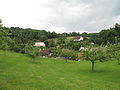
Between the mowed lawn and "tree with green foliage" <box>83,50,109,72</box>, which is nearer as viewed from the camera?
the mowed lawn

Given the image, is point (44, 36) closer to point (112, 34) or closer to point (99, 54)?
point (112, 34)

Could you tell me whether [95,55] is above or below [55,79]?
above

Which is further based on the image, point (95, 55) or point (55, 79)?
point (95, 55)

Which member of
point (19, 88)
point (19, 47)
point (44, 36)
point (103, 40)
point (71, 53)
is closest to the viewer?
point (19, 88)

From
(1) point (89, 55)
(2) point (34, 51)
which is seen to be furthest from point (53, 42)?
(1) point (89, 55)

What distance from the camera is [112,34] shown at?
103875 mm

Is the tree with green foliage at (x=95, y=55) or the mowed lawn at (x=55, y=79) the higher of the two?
the tree with green foliage at (x=95, y=55)

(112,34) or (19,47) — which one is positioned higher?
(112,34)

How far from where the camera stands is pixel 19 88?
17734 mm

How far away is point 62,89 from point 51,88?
52.2 inches

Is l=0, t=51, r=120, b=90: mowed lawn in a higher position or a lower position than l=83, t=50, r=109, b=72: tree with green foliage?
lower

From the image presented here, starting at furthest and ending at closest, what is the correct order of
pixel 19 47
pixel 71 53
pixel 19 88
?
pixel 19 47, pixel 71 53, pixel 19 88

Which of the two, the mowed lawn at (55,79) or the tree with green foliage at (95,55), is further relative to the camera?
the tree with green foliage at (95,55)

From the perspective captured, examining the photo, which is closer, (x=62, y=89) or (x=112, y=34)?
(x=62, y=89)
